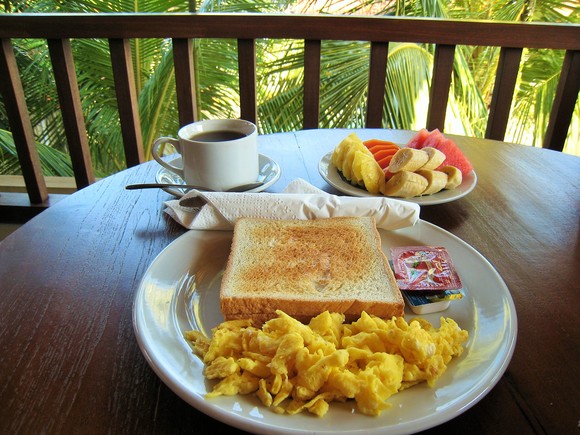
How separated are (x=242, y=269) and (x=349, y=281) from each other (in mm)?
167

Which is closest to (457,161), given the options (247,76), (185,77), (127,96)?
(247,76)

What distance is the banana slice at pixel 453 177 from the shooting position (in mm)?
980

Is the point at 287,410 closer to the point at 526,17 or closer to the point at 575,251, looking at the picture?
the point at 575,251

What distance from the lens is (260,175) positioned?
106 centimetres

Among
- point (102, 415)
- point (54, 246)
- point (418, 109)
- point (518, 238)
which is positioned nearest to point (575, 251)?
point (518, 238)

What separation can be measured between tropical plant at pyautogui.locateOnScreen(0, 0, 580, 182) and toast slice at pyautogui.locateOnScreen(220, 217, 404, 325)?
2.36 meters

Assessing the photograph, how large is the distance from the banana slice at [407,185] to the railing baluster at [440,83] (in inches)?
36.1

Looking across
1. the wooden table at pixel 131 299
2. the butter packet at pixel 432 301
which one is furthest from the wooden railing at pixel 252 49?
the butter packet at pixel 432 301

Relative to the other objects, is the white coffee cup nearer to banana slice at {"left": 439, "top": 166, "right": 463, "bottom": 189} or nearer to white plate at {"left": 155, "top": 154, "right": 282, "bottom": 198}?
white plate at {"left": 155, "top": 154, "right": 282, "bottom": 198}

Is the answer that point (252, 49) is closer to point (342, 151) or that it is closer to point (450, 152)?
point (342, 151)

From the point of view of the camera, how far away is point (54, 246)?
0.82 m

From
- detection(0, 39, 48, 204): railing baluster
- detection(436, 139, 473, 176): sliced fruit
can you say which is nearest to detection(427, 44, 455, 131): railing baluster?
detection(436, 139, 473, 176): sliced fruit

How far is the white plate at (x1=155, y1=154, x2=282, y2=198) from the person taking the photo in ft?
3.21

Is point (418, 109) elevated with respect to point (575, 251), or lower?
lower
